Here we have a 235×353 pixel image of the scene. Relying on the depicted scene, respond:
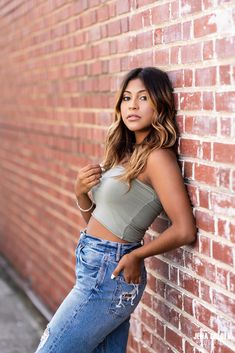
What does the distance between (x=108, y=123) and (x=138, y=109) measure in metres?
1.08

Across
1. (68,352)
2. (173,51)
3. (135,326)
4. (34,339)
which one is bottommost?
(34,339)

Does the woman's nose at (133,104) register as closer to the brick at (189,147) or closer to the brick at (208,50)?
the brick at (189,147)

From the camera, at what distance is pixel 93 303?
2754mm

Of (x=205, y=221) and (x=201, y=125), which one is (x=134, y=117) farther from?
(x=205, y=221)

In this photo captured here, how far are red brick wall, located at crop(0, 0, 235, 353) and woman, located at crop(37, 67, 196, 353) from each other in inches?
4.1

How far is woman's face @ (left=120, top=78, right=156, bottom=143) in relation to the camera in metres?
2.87

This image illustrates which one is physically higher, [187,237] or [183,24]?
[183,24]

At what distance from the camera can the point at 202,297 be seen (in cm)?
278

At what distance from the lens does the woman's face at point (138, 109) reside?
2.87m

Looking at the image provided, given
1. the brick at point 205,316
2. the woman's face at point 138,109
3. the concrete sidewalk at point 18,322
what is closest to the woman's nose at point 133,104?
the woman's face at point 138,109

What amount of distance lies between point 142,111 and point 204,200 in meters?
0.50

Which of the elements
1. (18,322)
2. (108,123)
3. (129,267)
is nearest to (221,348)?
(129,267)

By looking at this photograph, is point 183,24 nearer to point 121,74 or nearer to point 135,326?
point 121,74

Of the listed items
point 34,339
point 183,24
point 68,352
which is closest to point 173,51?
point 183,24
